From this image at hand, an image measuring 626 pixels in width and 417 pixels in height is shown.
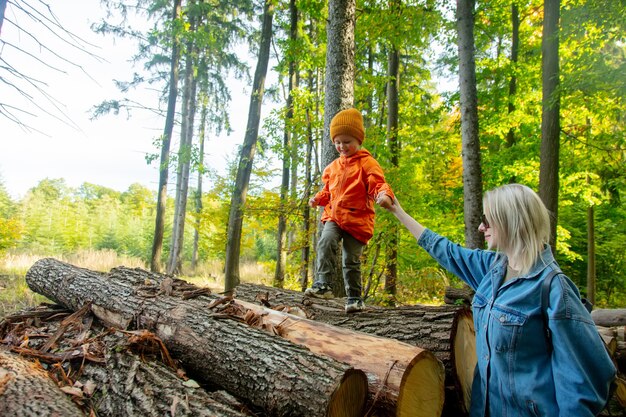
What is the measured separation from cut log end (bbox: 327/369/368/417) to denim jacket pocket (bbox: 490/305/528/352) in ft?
2.48

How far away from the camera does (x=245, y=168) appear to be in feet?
34.6

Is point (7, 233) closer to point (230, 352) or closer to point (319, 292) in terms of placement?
point (319, 292)

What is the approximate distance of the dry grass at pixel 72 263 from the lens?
23.9ft

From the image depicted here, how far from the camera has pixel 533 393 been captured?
1.76 m

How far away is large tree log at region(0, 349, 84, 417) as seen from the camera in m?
2.22

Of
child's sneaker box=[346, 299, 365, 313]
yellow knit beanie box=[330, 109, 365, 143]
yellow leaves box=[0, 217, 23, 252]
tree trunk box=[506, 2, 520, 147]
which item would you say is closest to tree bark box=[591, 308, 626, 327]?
child's sneaker box=[346, 299, 365, 313]

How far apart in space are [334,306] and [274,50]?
474 inches

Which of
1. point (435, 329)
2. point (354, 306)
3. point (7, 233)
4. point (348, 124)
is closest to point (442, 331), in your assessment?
point (435, 329)

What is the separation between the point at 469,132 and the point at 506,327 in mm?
5905

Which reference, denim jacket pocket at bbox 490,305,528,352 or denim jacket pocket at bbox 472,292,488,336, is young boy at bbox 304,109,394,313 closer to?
denim jacket pocket at bbox 472,292,488,336

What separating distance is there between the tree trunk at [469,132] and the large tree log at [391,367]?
16.5 feet

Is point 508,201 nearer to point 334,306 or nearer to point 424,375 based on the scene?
point 424,375

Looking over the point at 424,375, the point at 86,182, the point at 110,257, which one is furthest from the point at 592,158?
the point at 86,182

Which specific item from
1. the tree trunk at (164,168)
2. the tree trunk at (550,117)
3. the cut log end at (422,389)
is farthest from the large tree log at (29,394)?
the tree trunk at (164,168)
